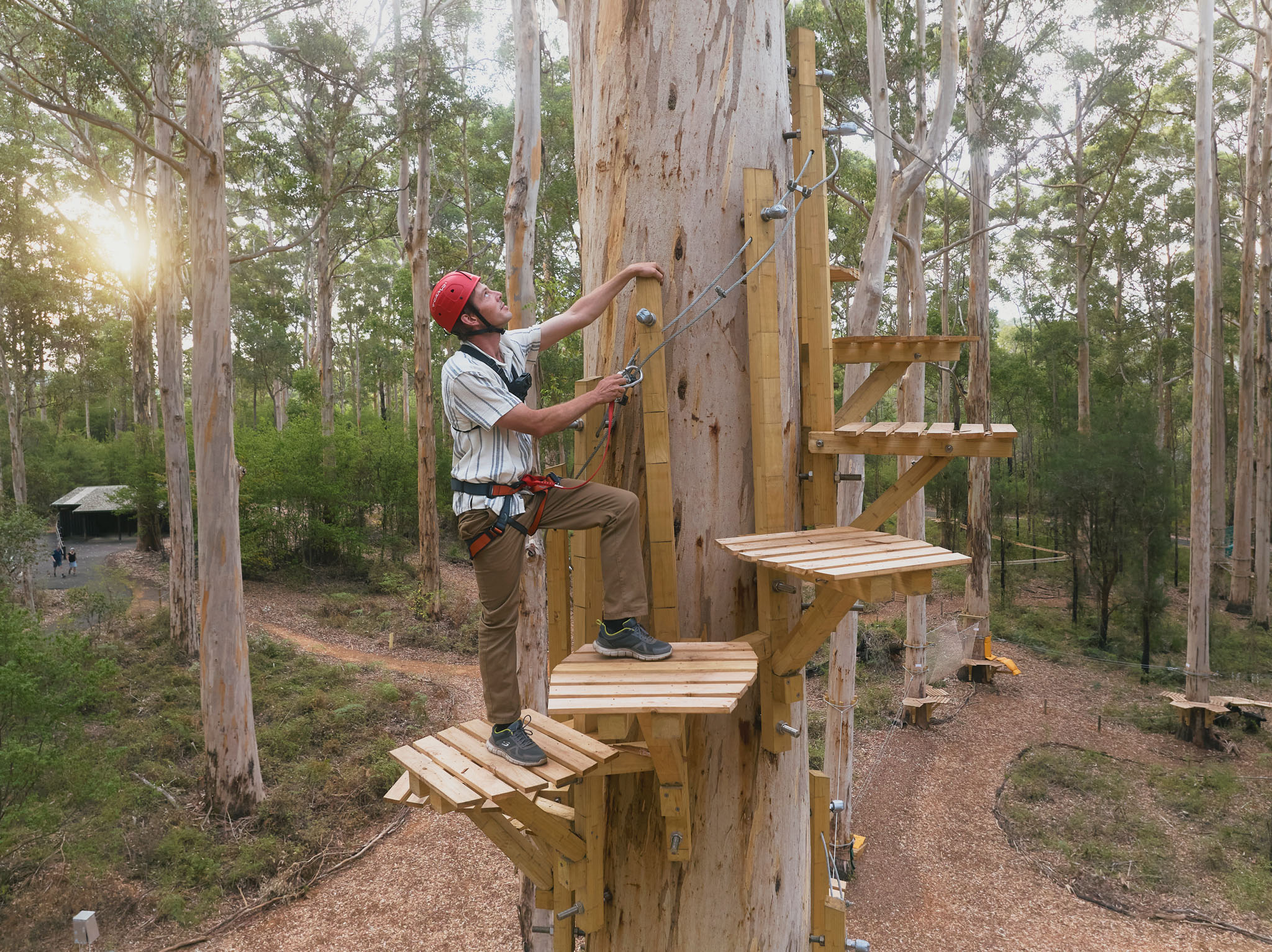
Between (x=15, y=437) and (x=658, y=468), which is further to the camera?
(x=15, y=437)

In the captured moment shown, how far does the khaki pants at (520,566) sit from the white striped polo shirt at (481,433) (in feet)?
0.28

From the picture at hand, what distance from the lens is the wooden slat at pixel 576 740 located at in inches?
87.9

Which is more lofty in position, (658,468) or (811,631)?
(658,468)

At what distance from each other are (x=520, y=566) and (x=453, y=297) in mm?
880

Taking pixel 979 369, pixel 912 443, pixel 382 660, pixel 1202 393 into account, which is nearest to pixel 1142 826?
pixel 1202 393

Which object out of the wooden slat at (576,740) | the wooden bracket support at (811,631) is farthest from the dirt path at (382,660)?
the wooden bracket support at (811,631)

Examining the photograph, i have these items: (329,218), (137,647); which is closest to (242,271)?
(329,218)

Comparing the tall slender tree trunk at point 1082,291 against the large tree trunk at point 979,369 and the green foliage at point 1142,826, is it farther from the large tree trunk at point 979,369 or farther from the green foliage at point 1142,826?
the green foliage at point 1142,826

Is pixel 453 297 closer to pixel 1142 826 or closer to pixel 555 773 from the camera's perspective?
pixel 555 773

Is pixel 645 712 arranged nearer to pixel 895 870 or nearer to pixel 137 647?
pixel 895 870

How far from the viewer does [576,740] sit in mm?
2434

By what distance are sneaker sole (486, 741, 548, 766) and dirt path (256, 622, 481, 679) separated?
11.3 m

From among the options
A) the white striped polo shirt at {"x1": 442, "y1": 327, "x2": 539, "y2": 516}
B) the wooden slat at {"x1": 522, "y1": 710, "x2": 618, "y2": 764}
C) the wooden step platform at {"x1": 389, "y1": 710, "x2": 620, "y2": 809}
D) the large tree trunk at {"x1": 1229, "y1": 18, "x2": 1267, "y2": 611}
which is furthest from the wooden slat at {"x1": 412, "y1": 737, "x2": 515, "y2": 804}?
the large tree trunk at {"x1": 1229, "y1": 18, "x2": 1267, "y2": 611}

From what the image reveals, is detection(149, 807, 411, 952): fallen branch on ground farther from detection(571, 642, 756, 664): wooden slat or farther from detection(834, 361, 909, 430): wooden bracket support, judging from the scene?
detection(834, 361, 909, 430): wooden bracket support
